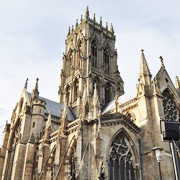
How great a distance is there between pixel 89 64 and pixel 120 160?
23.7 metres

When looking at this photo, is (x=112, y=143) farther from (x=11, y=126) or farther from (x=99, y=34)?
(x=99, y=34)

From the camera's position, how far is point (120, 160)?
66.3ft

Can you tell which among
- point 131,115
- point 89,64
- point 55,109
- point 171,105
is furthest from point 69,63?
point 171,105

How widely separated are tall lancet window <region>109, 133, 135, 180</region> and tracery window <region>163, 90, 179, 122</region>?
7.18 metres

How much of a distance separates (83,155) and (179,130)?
11.1 m

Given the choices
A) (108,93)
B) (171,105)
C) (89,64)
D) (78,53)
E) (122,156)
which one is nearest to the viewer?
(122,156)

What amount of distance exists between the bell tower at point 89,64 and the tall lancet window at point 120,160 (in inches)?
629

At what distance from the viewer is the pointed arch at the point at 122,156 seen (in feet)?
64.1

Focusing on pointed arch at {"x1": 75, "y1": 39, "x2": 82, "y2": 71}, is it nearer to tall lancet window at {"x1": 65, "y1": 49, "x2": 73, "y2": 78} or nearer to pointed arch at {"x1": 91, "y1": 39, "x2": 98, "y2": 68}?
tall lancet window at {"x1": 65, "y1": 49, "x2": 73, "y2": 78}

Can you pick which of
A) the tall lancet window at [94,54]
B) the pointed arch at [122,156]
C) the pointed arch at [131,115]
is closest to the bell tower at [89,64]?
the tall lancet window at [94,54]

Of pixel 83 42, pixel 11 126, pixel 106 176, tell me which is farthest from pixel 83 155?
pixel 83 42

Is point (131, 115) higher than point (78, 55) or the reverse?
the reverse

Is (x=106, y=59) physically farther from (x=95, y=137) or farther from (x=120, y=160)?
(x=95, y=137)

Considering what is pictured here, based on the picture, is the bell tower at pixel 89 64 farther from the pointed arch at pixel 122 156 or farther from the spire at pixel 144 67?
the pointed arch at pixel 122 156
